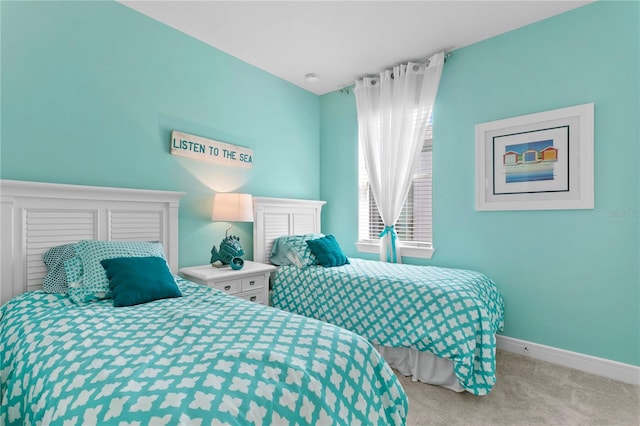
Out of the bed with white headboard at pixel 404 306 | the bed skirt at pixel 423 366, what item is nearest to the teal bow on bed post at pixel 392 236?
the bed with white headboard at pixel 404 306

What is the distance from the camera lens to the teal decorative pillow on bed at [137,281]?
1685 mm

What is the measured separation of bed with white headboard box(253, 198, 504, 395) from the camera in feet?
6.62

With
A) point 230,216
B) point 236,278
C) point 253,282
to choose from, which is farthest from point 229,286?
point 230,216

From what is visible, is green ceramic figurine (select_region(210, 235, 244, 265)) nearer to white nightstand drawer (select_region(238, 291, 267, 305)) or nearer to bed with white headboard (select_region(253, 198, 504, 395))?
white nightstand drawer (select_region(238, 291, 267, 305))

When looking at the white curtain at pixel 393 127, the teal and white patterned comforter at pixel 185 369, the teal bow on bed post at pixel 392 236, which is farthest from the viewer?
the teal bow on bed post at pixel 392 236

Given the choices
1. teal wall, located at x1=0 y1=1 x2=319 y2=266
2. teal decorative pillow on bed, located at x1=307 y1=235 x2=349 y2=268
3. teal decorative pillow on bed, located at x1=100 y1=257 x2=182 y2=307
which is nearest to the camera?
teal decorative pillow on bed, located at x1=100 y1=257 x2=182 y2=307

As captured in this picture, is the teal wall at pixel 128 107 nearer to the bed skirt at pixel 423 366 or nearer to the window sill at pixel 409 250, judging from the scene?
the window sill at pixel 409 250

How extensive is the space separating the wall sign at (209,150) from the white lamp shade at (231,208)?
0.39m

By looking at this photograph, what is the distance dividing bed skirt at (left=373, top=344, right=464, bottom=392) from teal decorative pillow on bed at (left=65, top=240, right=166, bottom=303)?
188 centimetres

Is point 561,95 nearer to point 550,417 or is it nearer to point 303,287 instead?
point 550,417

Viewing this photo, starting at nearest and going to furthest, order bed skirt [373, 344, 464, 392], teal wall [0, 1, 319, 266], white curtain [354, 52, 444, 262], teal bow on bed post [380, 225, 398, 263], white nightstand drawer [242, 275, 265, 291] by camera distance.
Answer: teal wall [0, 1, 319, 266]
bed skirt [373, 344, 464, 392]
white nightstand drawer [242, 275, 265, 291]
white curtain [354, 52, 444, 262]
teal bow on bed post [380, 225, 398, 263]

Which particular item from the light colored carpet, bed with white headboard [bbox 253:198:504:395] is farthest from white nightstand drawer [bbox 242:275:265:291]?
the light colored carpet

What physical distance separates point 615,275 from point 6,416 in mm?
3517

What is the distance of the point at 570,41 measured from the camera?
8.05ft
